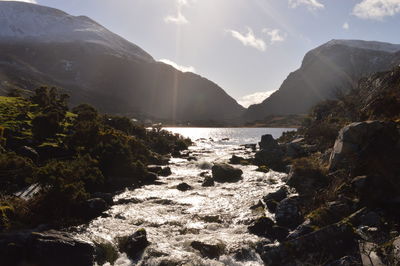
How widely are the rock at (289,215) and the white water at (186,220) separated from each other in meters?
2.46

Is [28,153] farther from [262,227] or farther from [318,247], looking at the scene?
[318,247]

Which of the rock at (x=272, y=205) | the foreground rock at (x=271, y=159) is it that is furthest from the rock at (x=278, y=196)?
the foreground rock at (x=271, y=159)

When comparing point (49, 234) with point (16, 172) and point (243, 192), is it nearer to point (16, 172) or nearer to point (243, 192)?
point (16, 172)

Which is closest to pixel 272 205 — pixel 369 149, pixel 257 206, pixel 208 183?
pixel 257 206

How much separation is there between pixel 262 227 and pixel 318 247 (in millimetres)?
6758

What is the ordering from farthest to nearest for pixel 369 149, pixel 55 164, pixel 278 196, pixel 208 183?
pixel 208 183, pixel 278 196, pixel 55 164, pixel 369 149

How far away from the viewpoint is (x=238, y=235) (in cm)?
2036

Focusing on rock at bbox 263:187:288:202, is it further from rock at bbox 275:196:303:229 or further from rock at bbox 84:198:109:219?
rock at bbox 84:198:109:219

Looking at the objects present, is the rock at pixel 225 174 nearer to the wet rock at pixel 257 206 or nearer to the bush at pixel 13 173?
the wet rock at pixel 257 206

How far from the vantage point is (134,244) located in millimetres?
18469

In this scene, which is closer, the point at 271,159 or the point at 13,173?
the point at 13,173

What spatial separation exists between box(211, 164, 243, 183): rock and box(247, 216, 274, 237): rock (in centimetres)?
1728

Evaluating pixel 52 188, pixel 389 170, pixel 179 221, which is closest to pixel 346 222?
pixel 389 170

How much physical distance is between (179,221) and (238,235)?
5.26 metres
